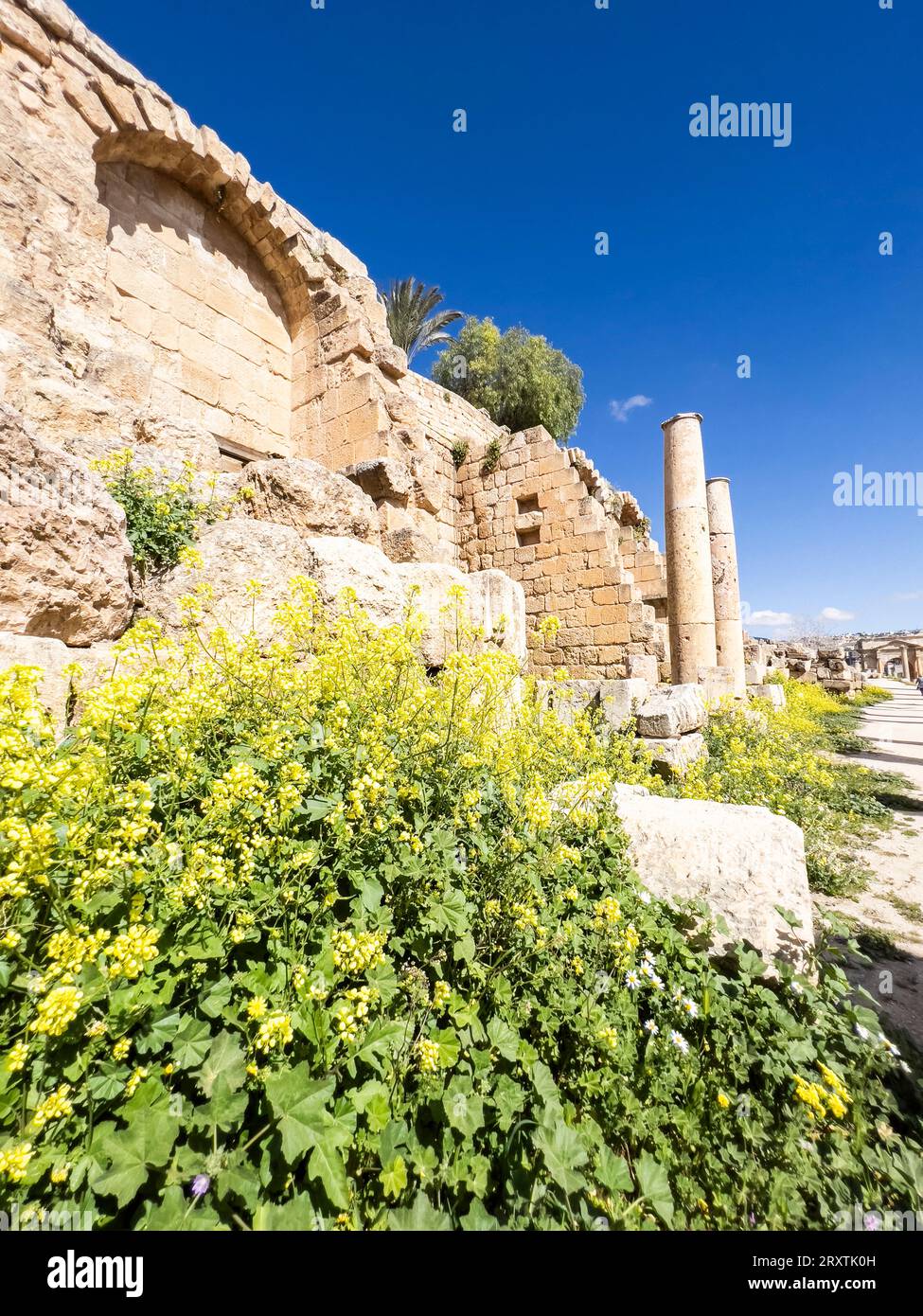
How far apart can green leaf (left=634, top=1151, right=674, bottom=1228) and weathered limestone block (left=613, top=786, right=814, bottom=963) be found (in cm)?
102

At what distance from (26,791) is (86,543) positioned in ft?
5.14

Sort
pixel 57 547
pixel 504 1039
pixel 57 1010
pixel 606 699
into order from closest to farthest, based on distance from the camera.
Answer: pixel 57 1010 → pixel 504 1039 → pixel 57 547 → pixel 606 699

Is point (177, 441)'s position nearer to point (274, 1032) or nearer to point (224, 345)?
point (224, 345)

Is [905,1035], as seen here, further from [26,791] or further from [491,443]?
[491,443]

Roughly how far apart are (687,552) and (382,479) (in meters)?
6.15

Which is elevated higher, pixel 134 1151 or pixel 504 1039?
pixel 134 1151

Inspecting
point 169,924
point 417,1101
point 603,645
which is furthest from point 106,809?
point 603,645

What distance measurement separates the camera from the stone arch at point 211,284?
5.55m

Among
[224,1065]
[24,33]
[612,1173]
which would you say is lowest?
[612,1173]

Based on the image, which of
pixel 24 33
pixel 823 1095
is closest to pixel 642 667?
pixel 823 1095

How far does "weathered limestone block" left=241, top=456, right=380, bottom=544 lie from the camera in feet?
12.9

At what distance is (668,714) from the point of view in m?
5.58

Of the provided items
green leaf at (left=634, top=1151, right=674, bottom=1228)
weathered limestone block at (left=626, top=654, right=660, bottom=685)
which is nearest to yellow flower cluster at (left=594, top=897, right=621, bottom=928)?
green leaf at (left=634, top=1151, right=674, bottom=1228)

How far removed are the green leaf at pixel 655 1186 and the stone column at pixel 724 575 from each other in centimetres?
1083
